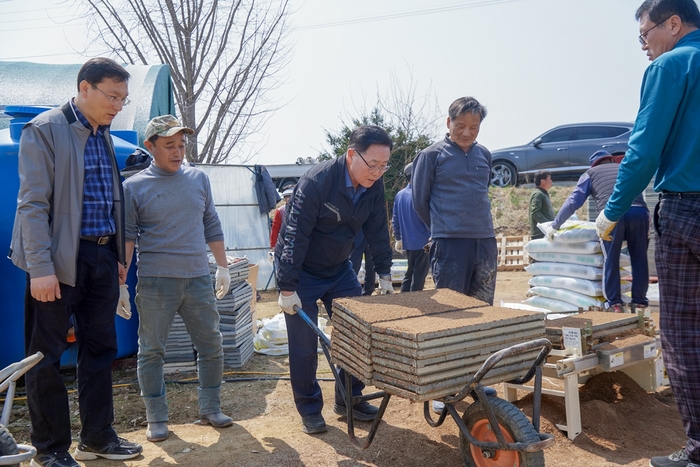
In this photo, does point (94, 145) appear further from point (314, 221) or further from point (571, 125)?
point (571, 125)

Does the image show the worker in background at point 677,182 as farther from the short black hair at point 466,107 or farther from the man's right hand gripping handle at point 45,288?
the man's right hand gripping handle at point 45,288

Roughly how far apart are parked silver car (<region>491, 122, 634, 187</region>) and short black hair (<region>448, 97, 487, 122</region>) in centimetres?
988

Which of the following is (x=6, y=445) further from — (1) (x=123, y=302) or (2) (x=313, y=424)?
(2) (x=313, y=424)

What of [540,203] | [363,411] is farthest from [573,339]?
[540,203]

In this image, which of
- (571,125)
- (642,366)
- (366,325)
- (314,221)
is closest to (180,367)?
(314,221)

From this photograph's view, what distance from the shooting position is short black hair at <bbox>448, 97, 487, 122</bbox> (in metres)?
4.00

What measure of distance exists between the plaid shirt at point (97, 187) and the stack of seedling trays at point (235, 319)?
7.07 ft

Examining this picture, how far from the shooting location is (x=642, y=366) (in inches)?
158

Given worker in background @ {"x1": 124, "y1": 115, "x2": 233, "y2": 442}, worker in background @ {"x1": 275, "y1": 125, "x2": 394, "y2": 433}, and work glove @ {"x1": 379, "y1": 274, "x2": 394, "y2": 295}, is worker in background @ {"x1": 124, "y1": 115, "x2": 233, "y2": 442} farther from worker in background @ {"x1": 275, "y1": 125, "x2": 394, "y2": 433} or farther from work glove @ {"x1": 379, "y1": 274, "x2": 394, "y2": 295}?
work glove @ {"x1": 379, "y1": 274, "x2": 394, "y2": 295}

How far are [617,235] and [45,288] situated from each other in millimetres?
5238

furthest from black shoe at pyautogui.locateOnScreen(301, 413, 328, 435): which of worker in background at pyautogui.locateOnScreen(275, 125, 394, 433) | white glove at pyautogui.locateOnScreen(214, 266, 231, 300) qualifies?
white glove at pyautogui.locateOnScreen(214, 266, 231, 300)

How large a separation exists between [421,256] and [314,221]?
3787mm

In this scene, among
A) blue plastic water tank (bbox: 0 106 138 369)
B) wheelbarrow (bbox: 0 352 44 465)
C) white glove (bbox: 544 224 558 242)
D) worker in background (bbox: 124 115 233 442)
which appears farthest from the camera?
white glove (bbox: 544 224 558 242)

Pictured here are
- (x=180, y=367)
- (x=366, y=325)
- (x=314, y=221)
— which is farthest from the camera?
(x=180, y=367)
